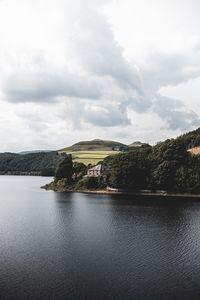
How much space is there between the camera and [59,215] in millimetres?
81500

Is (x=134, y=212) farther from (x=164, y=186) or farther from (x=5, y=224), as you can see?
(x=164, y=186)

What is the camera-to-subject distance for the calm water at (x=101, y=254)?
35.7 meters

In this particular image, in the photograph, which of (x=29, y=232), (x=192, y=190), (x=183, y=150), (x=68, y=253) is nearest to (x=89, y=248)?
(x=68, y=253)

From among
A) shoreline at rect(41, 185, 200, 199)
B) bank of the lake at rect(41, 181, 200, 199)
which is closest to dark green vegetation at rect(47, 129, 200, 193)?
bank of the lake at rect(41, 181, 200, 199)

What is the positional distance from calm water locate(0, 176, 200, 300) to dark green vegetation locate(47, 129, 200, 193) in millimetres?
33908

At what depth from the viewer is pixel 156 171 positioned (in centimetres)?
12375

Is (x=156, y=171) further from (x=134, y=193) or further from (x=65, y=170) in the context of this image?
(x=65, y=170)

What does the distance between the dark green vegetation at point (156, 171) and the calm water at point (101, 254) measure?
33.9 meters

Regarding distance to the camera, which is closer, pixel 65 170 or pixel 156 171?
pixel 156 171

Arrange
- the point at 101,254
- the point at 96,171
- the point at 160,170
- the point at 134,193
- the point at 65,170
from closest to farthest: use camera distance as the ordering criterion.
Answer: the point at 101,254 < the point at 160,170 < the point at 134,193 < the point at 65,170 < the point at 96,171

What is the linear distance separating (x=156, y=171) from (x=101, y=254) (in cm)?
7848

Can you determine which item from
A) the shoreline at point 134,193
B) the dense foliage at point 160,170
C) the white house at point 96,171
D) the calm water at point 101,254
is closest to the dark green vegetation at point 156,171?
the dense foliage at point 160,170

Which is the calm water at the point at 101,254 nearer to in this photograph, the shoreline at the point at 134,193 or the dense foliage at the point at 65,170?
the shoreline at the point at 134,193

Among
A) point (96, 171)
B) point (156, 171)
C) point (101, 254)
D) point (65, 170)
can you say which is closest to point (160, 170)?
point (156, 171)
